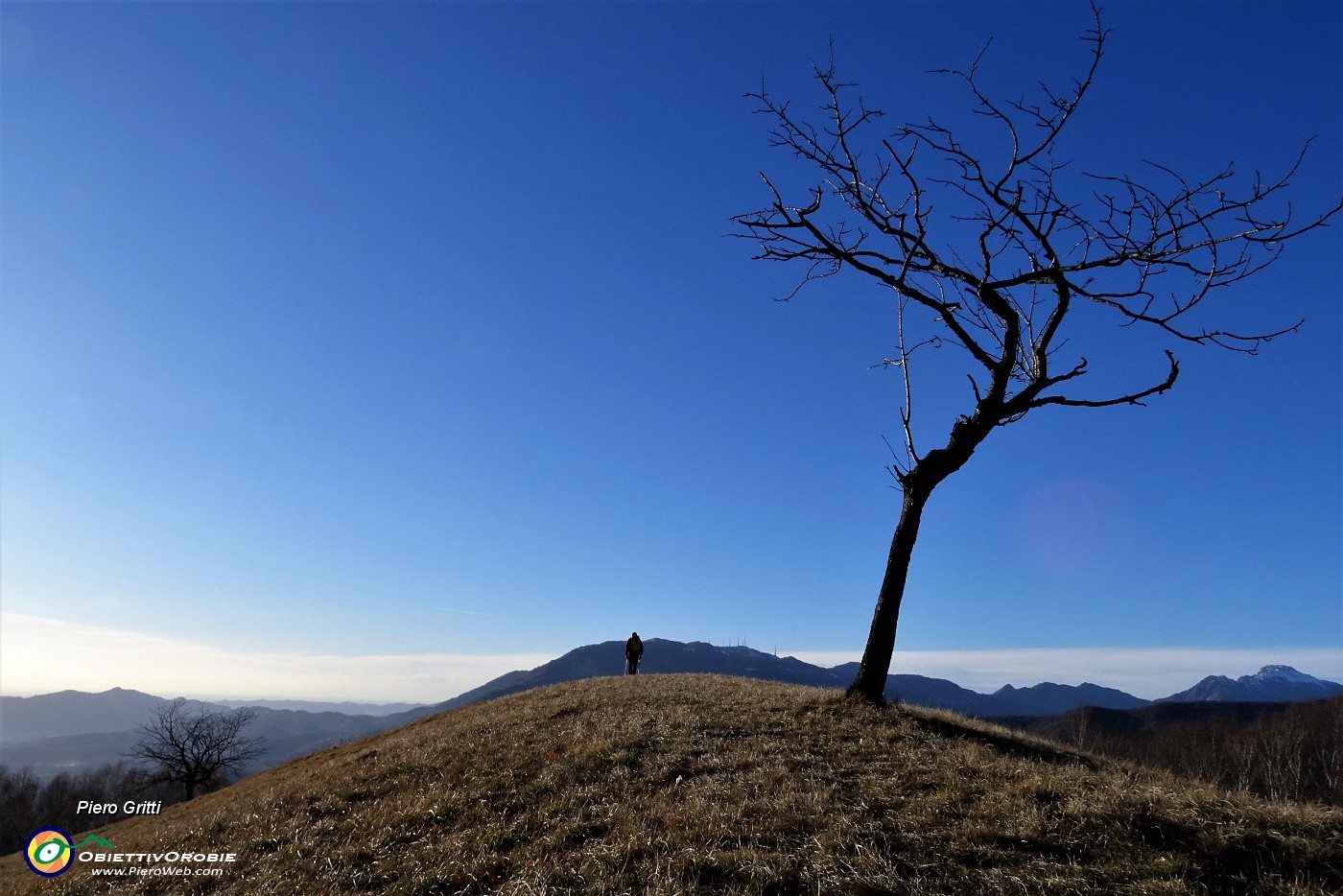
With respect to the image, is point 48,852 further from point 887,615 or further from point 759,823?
point 887,615

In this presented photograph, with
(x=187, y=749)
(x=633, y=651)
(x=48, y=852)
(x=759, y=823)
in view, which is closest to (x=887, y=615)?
(x=759, y=823)

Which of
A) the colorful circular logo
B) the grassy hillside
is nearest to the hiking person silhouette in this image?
the grassy hillside

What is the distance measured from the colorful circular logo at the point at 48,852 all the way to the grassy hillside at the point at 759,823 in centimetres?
41

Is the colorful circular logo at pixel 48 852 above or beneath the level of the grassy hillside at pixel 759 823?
beneath

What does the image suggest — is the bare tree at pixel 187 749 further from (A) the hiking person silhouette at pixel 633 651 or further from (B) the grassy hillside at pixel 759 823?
(B) the grassy hillside at pixel 759 823

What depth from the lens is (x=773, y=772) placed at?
371 inches

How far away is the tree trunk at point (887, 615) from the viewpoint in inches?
545

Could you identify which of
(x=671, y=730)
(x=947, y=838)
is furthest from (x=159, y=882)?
(x=947, y=838)

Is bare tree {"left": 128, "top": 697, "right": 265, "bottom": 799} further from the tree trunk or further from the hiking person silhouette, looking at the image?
the tree trunk

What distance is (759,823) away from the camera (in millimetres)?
7312

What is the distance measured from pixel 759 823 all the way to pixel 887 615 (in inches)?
291

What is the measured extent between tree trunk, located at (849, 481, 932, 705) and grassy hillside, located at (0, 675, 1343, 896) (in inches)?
29.7

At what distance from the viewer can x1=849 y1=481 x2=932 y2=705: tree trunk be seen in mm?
13836

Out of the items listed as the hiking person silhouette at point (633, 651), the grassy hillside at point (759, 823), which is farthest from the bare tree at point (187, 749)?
the grassy hillside at point (759, 823)
